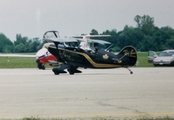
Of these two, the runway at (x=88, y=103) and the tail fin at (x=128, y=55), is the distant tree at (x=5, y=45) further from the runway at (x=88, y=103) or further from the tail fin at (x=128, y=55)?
the runway at (x=88, y=103)

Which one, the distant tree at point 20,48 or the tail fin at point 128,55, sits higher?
the tail fin at point 128,55

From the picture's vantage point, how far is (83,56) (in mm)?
29625

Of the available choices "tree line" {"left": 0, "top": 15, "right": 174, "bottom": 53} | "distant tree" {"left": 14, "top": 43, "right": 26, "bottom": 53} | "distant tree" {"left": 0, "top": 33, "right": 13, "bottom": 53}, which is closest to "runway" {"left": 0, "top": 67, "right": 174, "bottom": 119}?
"tree line" {"left": 0, "top": 15, "right": 174, "bottom": 53}

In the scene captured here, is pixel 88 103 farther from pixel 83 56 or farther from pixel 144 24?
pixel 144 24

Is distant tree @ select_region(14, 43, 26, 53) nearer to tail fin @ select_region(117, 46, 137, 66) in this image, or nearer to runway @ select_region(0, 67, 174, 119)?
tail fin @ select_region(117, 46, 137, 66)

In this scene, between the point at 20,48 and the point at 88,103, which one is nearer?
the point at 88,103

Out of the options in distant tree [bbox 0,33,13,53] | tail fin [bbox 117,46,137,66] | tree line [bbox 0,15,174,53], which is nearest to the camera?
tail fin [bbox 117,46,137,66]

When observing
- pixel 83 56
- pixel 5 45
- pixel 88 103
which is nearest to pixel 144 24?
pixel 83 56

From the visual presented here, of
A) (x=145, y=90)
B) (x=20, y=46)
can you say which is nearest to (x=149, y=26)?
(x=20, y=46)

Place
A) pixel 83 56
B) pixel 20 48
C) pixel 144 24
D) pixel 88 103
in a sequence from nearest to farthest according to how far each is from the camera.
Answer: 1. pixel 88 103
2. pixel 83 56
3. pixel 144 24
4. pixel 20 48

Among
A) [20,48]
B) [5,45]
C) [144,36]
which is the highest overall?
[144,36]

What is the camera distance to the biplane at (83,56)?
28844 millimetres

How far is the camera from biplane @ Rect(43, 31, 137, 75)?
94.6ft

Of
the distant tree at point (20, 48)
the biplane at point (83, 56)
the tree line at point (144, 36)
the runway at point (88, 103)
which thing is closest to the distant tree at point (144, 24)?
the tree line at point (144, 36)
